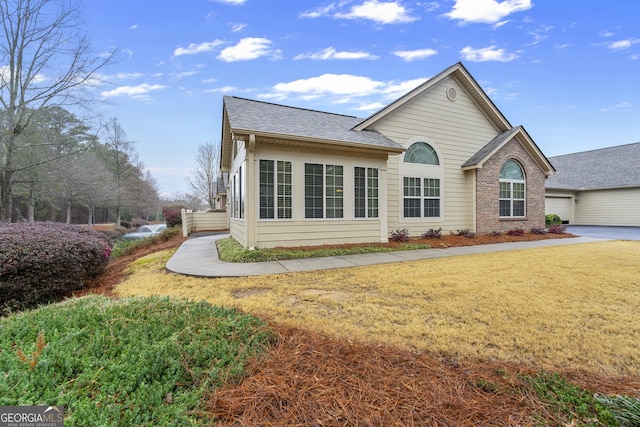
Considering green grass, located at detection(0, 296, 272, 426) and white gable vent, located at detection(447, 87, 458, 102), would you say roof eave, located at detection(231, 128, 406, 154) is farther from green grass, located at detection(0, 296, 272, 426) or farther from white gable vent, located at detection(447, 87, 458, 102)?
green grass, located at detection(0, 296, 272, 426)

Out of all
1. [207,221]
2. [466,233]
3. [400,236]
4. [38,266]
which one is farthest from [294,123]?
[207,221]

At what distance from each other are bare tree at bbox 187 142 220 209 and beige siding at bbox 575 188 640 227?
3430cm

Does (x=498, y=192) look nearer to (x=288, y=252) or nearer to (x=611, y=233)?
(x=611, y=233)

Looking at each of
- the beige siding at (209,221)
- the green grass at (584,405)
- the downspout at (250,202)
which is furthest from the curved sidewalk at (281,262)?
the beige siding at (209,221)

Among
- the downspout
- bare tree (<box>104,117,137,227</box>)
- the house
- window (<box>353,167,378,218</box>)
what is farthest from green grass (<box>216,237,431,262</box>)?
bare tree (<box>104,117,137,227</box>)

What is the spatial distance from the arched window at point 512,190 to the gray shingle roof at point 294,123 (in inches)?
266

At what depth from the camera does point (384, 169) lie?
31.6ft

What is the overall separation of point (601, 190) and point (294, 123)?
2346cm

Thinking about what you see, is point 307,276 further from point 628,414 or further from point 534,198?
point 534,198

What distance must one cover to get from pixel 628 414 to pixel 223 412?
8.02 ft

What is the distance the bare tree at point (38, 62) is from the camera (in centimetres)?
1054

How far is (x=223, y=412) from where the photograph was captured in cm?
170

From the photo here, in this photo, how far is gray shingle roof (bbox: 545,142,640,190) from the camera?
18.7 meters

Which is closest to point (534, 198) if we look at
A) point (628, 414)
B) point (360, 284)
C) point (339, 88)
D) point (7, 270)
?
point (339, 88)
